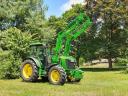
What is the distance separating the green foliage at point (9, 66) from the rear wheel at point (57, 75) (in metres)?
4.14

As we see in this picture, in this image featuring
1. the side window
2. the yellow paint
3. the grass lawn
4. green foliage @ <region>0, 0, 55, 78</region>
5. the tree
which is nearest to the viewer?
the grass lawn

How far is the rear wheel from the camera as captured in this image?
67.7 ft

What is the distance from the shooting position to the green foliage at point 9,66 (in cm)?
2445

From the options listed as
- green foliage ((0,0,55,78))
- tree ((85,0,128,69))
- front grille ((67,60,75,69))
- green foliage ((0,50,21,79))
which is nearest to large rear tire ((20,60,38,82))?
green foliage ((0,50,21,79))

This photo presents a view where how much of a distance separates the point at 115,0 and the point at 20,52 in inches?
927

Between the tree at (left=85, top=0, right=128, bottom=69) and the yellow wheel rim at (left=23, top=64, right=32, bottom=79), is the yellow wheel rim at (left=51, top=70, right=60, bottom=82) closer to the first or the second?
the yellow wheel rim at (left=23, top=64, right=32, bottom=79)

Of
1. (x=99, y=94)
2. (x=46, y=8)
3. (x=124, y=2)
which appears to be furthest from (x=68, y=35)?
(x=46, y=8)

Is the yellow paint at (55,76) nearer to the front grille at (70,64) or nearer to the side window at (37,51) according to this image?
the front grille at (70,64)

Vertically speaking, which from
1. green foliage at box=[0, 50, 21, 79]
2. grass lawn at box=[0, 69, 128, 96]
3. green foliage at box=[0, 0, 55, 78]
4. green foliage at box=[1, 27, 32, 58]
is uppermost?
green foliage at box=[0, 0, 55, 78]

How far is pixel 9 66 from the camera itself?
24625 mm

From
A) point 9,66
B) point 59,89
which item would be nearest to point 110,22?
point 9,66

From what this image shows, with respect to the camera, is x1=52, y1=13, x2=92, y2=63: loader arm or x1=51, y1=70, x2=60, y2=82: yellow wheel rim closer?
x1=51, y1=70, x2=60, y2=82: yellow wheel rim

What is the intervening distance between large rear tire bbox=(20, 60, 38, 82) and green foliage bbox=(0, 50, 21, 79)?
1.54 meters

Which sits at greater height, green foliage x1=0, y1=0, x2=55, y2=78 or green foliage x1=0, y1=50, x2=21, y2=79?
green foliage x1=0, y1=0, x2=55, y2=78
